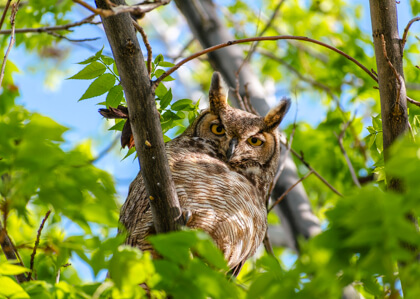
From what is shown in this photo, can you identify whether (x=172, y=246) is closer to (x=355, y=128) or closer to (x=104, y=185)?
(x=104, y=185)

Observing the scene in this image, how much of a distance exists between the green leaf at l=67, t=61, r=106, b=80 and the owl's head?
105 cm

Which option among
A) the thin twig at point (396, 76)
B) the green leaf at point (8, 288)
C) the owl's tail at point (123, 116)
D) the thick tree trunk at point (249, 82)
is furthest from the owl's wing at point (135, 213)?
the thick tree trunk at point (249, 82)

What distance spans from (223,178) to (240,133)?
533mm

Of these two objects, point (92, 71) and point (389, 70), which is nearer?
point (389, 70)

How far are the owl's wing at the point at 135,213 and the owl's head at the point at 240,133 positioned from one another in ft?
2.06

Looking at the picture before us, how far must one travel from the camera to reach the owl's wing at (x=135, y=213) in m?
2.36

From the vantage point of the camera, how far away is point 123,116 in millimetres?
2025

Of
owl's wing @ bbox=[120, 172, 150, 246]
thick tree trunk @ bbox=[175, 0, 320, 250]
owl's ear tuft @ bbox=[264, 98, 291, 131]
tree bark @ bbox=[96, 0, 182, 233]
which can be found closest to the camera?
tree bark @ bbox=[96, 0, 182, 233]

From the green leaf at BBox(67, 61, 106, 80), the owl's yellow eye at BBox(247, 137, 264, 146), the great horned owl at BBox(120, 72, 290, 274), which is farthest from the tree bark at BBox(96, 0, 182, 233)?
the owl's yellow eye at BBox(247, 137, 264, 146)

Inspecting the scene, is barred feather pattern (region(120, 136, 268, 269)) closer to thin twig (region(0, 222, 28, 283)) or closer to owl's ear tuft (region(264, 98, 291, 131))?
thin twig (region(0, 222, 28, 283))

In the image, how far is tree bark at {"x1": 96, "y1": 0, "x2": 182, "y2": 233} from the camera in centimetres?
178

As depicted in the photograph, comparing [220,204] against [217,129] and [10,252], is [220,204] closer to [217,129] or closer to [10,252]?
[217,129]

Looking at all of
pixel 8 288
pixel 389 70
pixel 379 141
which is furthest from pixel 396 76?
pixel 8 288

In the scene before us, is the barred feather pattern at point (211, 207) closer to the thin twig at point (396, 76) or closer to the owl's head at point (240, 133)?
the owl's head at point (240, 133)
